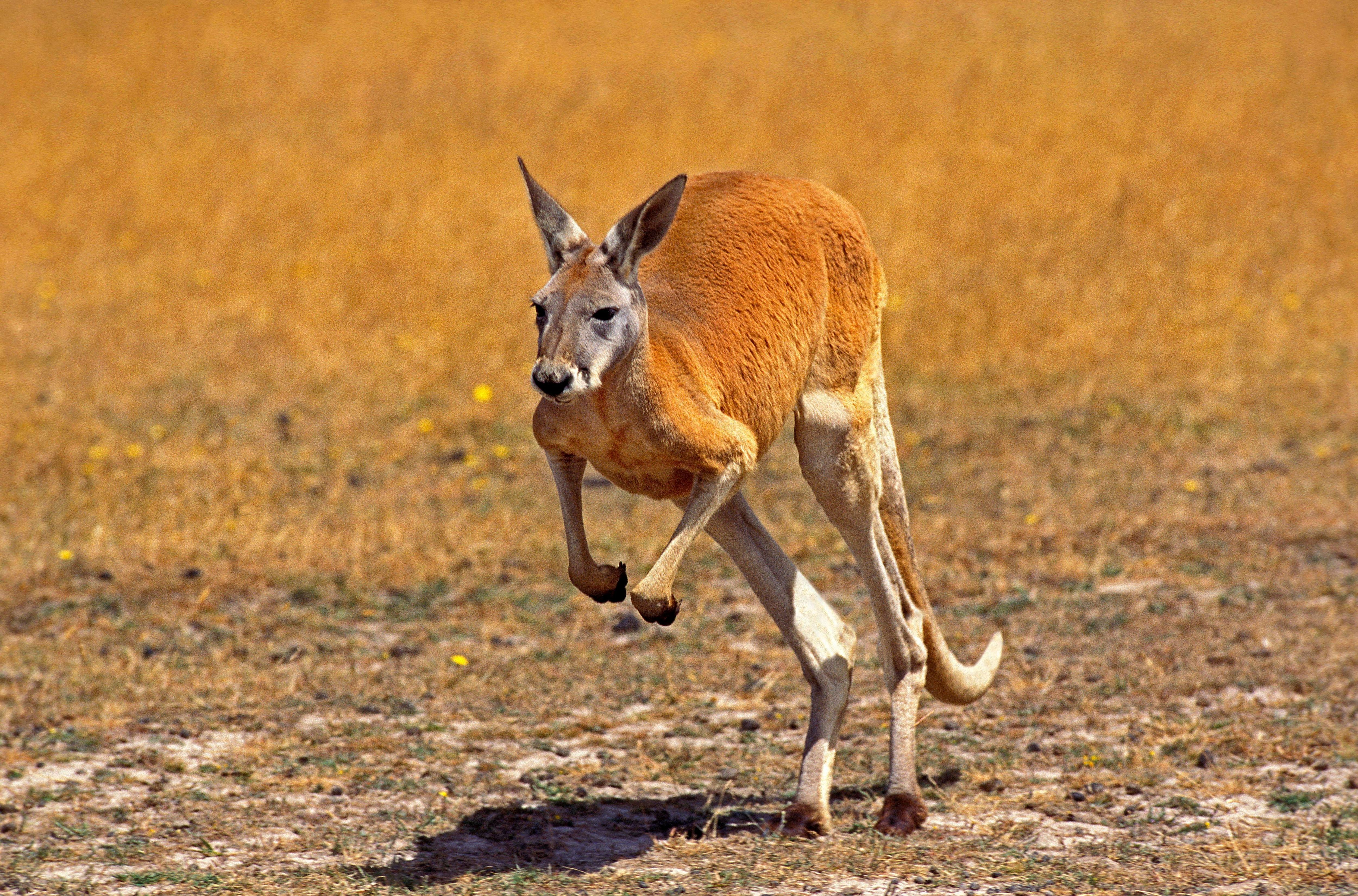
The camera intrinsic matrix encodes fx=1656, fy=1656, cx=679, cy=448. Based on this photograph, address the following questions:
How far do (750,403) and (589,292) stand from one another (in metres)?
0.74

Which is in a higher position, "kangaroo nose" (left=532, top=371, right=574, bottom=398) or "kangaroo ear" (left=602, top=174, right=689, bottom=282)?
"kangaroo ear" (left=602, top=174, right=689, bottom=282)

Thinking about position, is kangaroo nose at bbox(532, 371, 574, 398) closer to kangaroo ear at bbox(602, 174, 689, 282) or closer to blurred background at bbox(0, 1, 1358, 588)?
kangaroo ear at bbox(602, 174, 689, 282)

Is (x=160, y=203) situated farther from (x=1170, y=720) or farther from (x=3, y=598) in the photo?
(x=1170, y=720)

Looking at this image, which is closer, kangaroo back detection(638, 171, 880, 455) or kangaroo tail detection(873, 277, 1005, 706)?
kangaroo back detection(638, 171, 880, 455)

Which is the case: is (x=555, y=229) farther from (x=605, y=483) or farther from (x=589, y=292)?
(x=605, y=483)

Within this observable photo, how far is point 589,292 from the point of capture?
4.15m

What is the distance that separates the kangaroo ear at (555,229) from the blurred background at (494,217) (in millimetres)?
3591

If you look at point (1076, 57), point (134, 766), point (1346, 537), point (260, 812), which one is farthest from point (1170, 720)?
point (1076, 57)

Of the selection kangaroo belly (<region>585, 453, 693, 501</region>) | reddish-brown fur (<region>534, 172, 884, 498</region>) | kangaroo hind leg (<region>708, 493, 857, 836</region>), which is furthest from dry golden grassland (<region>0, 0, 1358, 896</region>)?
reddish-brown fur (<region>534, 172, 884, 498</region>)

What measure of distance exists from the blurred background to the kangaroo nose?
12.8 ft

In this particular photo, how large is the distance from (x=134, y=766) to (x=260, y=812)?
658mm

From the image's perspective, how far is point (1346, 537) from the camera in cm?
798

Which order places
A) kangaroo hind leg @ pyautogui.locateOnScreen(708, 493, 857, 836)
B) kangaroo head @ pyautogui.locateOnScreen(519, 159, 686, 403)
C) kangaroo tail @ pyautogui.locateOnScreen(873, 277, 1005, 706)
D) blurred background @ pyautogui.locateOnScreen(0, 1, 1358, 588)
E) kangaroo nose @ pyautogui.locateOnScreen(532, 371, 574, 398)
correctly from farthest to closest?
blurred background @ pyautogui.locateOnScreen(0, 1, 1358, 588) < kangaroo tail @ pyautogui.locateOnScreen(873, 277, 1005, 706) < kangaroo hind leg @ pyautogui.locateOnScreen(708, 493, 857, 836) < kangaroo head @ pyautogui.locateOnScreen(519, 159, 686, 403) < kangaroo nose @ pyautogui.locateOnScreen(532, 371, 574, 398)

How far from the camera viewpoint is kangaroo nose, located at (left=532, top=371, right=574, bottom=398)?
389cm
